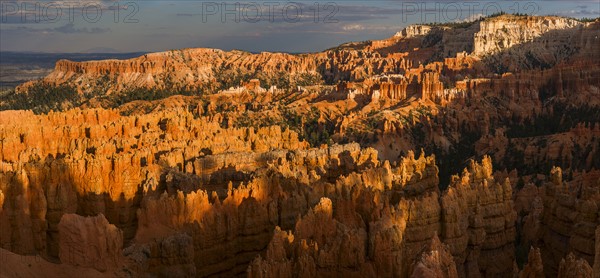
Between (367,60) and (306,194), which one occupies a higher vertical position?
(367,60)

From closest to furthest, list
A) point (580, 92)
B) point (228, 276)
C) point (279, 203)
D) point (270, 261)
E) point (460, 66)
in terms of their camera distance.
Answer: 1. point (270, 261)
2. point (228, 276)
3. point (279, 203)
4. point (580, 92)
5. point (460, 66)

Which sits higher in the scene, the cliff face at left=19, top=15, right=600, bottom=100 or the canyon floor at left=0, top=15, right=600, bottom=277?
the cliff face at left=19, top=15, right=600, bottom=100

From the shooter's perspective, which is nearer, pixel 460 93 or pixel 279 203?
pixel 279 203

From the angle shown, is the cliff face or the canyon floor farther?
the cliff face

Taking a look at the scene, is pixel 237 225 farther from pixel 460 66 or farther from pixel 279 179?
pixel 460 66

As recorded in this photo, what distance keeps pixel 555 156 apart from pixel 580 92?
47.2 metres

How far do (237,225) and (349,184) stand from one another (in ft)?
22.1

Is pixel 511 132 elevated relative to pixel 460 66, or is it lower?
lower

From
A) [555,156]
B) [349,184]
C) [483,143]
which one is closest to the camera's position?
[349,184]

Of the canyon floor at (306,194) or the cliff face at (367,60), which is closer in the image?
the canyon floor at (306,194)

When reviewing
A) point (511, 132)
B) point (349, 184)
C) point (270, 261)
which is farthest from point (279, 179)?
point (511, 132)

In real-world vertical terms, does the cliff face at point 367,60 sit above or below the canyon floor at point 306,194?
above

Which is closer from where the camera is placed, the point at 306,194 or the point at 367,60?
the point at 306,194

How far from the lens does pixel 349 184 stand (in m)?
32.4
